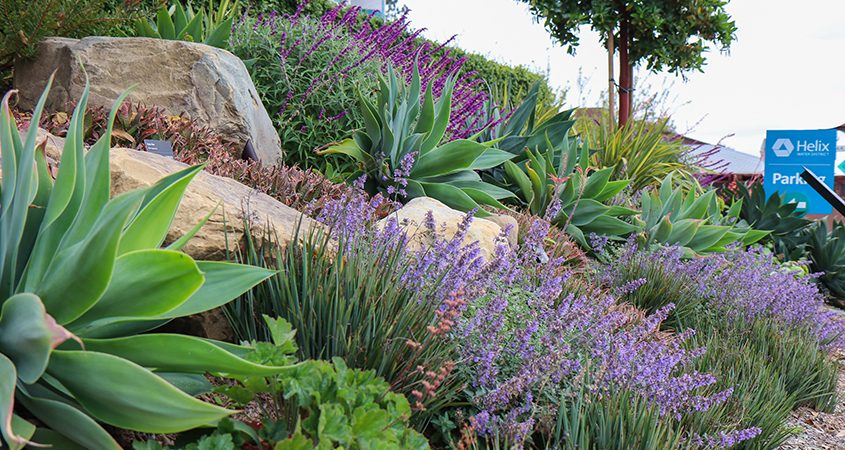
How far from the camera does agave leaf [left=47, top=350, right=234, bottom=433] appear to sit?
53.3 inches

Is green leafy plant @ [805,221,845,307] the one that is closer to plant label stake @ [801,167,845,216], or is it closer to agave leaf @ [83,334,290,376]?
plant label stake @ [801,167,845,216]

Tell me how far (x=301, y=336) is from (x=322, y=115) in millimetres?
3812

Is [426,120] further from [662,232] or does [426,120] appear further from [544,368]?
[544,368]

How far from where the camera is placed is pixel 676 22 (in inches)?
436

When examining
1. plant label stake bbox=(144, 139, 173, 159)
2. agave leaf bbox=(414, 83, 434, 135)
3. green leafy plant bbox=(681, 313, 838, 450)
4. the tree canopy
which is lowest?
green leafy plant bbox=(681, 313, 838, 450)

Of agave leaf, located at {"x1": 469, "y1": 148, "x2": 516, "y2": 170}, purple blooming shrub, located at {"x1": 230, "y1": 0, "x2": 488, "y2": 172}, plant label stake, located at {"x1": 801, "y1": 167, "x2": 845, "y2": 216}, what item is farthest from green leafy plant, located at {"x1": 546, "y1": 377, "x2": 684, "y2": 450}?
plant label stake, located at {"x1": 801, "y1": 167, "x2": 845, "y2": 216}

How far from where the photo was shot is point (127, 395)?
4.51 feet

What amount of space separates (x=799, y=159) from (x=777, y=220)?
3.36 m

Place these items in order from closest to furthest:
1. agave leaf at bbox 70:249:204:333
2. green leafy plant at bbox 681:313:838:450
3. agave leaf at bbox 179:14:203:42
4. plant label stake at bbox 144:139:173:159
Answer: agave leaf at bbox 70:249:204:333 → green leafy plant at bbox 681:313:838:450 → plant label stake at bbox 144:139:173:159 → agave leaf at bbox 179:14:203:42

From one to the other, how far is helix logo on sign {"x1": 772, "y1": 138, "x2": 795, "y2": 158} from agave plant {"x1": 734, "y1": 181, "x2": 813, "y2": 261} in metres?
2.95

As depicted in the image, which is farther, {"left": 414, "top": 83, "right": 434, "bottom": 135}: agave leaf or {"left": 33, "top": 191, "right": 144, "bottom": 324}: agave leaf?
{"left": 414, "top": 83, "right": 434, "bottom": 135}: agave leaf

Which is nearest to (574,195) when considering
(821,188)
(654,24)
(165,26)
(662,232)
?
(662,232)

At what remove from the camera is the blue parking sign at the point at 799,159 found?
11070 millimetres

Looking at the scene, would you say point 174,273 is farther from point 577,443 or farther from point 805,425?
point 805,425
